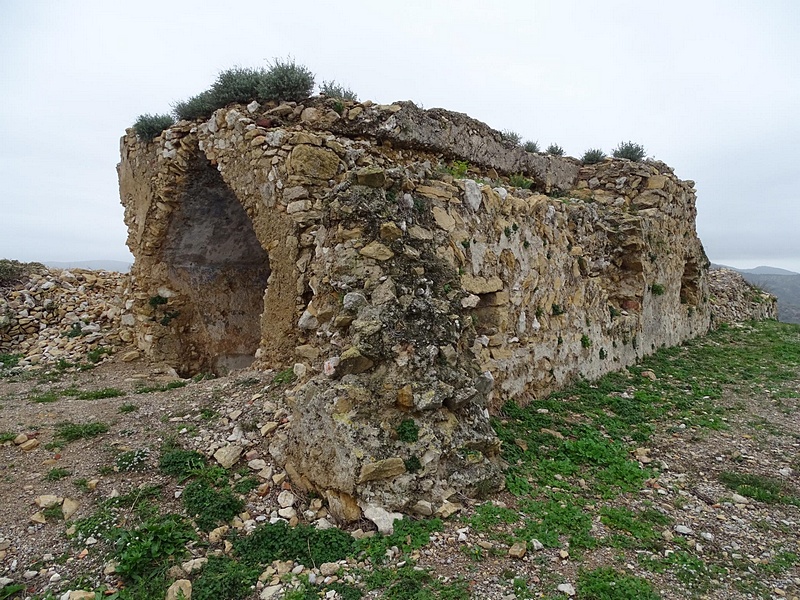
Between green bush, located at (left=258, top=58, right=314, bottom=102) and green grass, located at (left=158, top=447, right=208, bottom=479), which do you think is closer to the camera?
green grass, located at (left=158, top=447, right=208, bottom=479)

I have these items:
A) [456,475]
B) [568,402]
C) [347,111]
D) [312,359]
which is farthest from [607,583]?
[347,111]

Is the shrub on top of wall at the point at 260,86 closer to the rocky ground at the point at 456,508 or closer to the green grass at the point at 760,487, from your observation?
the rocky ground at the point at 456,508

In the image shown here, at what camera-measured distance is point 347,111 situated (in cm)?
638

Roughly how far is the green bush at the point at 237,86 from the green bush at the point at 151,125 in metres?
1.23

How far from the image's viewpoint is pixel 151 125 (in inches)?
292

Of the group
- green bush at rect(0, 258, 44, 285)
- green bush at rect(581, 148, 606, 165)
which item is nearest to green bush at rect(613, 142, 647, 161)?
green bush at rect(581, 148, 606, 165)

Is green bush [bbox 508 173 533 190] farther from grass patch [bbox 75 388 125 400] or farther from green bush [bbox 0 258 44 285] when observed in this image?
green bush [bbox 0 258 44 285]

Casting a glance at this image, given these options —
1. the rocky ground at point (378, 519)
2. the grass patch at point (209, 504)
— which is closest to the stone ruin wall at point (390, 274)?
the rocky ground at point (378, 519)

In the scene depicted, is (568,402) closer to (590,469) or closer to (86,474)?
(590,469)

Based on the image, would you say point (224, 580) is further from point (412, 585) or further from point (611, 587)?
point (611, 587)

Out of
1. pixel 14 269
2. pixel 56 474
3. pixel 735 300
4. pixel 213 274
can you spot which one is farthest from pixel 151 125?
pixel 735 300

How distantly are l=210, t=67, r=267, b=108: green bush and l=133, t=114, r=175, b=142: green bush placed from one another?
1226 millimetres

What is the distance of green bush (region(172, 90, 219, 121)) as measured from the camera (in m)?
6.70

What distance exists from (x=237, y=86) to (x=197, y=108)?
30.7 inches
